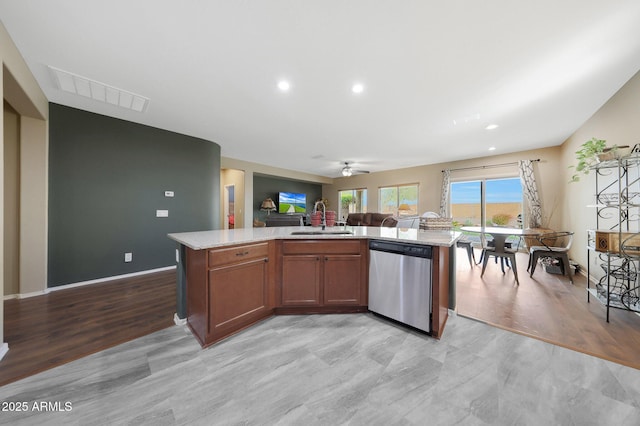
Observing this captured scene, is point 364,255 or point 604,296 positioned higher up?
point 364,255

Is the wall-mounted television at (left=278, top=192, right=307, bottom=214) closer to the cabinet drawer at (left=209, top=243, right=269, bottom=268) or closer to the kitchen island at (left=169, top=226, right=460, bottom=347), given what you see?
the kitchen island at (left=169, top=226, right=460, bottom=347)

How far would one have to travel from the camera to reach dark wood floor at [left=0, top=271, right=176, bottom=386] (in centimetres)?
168

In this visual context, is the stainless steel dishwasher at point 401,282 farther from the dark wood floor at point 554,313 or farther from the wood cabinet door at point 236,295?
the wood cabinet door at point 236,295

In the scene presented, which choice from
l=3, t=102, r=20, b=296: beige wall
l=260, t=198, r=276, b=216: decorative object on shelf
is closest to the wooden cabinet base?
l=3, t=102, r=20, b=296: beige wall

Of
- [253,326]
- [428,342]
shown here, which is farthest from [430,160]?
[253,326]

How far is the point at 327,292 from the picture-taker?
7.59 ft

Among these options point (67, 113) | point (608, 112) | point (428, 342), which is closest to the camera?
point (428, 342)

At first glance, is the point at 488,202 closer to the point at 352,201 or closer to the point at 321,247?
the point at 352,201

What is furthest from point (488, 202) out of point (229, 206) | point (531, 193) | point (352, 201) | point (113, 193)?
point (113, 193)

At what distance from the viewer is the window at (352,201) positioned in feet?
29.2

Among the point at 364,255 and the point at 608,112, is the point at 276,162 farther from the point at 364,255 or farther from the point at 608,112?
the point at 608,112

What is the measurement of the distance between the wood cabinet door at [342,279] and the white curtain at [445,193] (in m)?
5.33

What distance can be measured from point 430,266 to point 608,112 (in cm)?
348

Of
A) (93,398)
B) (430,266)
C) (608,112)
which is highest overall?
(608,112)
